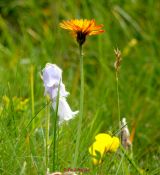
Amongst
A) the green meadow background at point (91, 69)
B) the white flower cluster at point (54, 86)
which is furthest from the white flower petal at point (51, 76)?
the green meadow background at point (91, 69)

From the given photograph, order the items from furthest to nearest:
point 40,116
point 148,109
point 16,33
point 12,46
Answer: point 16,33, point 12,46, point 148,109, point 40,116

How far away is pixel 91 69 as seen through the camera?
4.68 m

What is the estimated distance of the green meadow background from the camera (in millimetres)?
2391

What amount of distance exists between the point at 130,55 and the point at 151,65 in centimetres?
29

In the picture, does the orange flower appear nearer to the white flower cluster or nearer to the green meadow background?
the white flower cluster

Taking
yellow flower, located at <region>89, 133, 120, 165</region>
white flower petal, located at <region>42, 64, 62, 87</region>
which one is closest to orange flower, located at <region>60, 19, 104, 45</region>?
white flower petal, located at <region>42, 64, 62, 87</region>

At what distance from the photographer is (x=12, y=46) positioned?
187 inches

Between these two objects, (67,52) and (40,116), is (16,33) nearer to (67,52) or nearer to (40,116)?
(67,52)

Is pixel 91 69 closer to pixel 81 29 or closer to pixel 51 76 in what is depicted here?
pixel 51 76

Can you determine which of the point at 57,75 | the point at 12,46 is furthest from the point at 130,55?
the point at 57,75

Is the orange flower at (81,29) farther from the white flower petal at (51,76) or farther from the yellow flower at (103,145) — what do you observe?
the yellow flower at (103,145)

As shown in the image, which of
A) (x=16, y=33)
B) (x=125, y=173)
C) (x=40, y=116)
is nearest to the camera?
(x=125, y=173)

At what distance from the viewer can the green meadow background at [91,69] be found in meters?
2.39

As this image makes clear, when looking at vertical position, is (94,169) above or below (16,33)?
below
